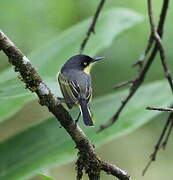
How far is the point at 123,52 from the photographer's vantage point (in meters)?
6.09

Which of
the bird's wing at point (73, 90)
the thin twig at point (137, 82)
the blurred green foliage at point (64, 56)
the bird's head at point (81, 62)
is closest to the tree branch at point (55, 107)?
the blurred green foliage at point (64, 56)

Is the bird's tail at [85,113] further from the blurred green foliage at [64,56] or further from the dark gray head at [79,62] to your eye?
the dark gray head at [79,62]

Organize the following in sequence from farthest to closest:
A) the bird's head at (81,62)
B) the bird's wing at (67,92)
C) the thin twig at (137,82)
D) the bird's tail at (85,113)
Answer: the bird's head at (81,62)
the thin twig at (137,82)
the bird's wing at (67,92)
the bird's tail at (85,113)

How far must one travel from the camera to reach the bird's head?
3.59m

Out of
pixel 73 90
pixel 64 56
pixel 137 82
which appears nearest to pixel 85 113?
pixel 73 90

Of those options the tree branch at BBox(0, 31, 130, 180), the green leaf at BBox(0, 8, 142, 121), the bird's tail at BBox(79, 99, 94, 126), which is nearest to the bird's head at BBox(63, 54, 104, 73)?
the green leaf at BBox(0, 8, 142, 121)

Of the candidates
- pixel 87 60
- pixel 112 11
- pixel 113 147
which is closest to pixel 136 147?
pixel 113 147

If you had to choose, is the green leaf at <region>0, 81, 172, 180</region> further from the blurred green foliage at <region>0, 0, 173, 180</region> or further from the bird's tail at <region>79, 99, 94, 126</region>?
the bird's tail at <region>79, 99, 94, 126</region>

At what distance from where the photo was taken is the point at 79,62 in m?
3.68

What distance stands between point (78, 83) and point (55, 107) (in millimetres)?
976

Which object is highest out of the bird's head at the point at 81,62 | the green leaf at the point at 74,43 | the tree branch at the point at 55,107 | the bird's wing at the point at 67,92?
the green leaf at the point at 74,43

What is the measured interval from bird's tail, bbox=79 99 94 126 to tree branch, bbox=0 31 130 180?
1.35 feet

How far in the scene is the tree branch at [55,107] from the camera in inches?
95.3

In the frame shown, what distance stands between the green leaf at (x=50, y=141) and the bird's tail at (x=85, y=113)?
0.26m
